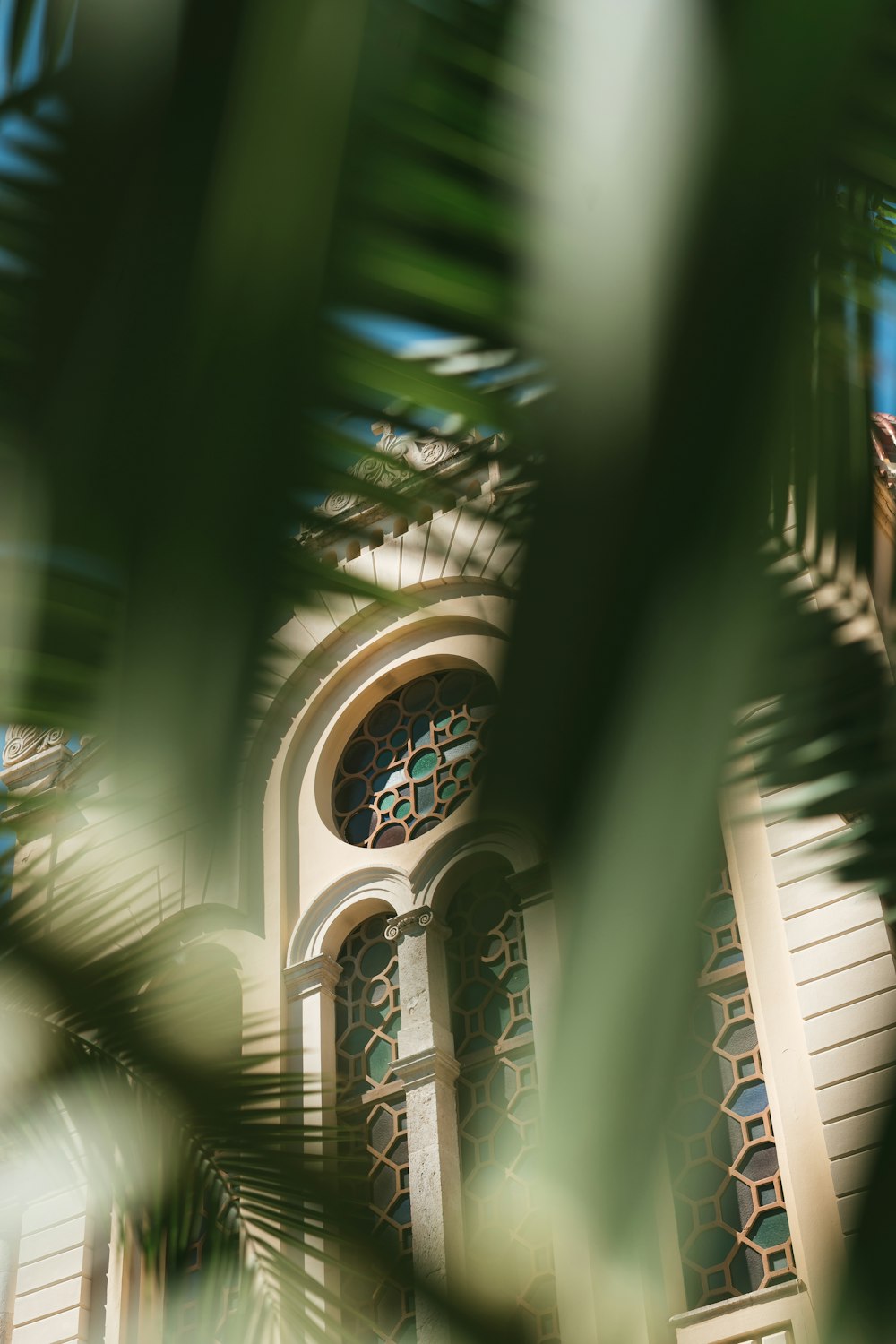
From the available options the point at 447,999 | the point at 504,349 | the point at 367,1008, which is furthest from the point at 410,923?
the point at 504,349

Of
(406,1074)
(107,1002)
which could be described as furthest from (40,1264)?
(107,1002)

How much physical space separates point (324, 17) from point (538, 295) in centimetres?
12

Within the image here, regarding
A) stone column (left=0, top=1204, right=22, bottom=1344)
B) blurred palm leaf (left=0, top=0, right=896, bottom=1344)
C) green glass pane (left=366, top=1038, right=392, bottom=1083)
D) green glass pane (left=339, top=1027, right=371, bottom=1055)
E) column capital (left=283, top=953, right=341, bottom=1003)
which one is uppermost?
column capital (left=283, top=953, right=341, bottom=1003)

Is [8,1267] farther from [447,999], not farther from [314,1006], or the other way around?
[447,999]

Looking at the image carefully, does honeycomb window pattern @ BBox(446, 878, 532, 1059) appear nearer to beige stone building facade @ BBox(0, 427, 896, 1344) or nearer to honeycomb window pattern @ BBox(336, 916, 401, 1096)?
beige stone building facade @ BBox(0, 427, 896, 1344)

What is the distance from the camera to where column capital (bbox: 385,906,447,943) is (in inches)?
403

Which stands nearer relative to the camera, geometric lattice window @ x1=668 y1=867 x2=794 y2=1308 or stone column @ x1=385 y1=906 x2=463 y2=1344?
geometric lattice window @ x1=668 y1=867 x2=794 y2=1308

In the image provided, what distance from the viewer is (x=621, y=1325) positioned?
635 millimetres

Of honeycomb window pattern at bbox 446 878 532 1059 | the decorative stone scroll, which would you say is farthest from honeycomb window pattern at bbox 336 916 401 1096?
the decorative stone scroll

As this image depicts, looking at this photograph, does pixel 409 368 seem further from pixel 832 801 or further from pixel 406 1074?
pixel 406 1074

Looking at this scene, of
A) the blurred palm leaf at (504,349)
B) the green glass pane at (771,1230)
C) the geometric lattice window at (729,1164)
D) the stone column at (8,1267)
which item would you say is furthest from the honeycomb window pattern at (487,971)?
the blurred palm leaf at (504,349)

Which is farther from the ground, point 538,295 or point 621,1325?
point 538,295

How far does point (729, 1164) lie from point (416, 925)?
8.56ft

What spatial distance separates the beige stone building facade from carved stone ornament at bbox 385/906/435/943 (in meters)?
0.01
